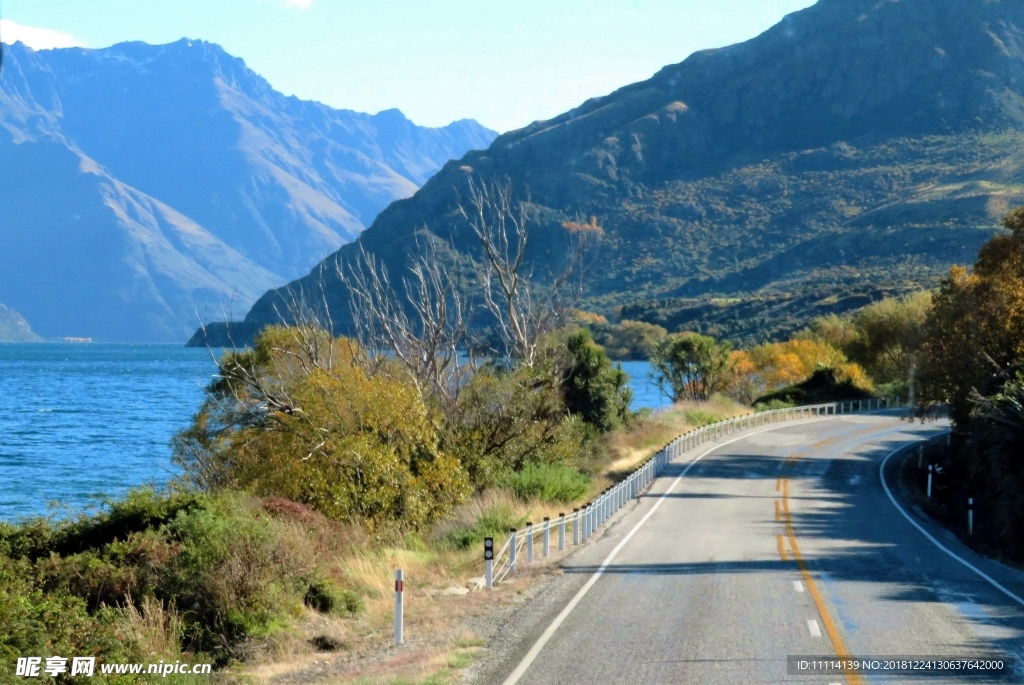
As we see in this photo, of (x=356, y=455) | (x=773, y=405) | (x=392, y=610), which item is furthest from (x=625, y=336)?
(x=392, y=610)

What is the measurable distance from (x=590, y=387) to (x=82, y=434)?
30.4 metres

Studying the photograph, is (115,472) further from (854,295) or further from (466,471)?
(854,295)

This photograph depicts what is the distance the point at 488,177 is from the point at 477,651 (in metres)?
180

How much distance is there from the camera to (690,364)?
7162 cm

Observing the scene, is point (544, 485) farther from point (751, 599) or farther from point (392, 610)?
point (392, 610)

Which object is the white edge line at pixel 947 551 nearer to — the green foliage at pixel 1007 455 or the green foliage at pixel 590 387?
the green foliage at pixel 1007 455

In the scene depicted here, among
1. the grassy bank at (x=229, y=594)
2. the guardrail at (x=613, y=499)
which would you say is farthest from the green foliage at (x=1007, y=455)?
the grassy bank at (x=229, y=594)

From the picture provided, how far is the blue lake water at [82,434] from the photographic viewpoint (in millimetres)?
37062

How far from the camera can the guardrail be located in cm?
1686

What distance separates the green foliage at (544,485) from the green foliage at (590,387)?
15.5 meters

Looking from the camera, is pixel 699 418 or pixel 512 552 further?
pixel 699 418

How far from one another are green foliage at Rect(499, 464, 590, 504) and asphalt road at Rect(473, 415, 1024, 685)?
1453 mm

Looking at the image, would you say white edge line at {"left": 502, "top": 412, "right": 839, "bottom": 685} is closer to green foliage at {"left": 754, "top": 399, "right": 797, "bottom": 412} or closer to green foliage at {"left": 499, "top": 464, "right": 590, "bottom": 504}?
green foliage at {"left": 499, "top": 464, "right": 590, "bottom": 504}

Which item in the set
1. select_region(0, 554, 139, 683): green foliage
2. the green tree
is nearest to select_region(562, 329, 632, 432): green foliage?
the green tree
